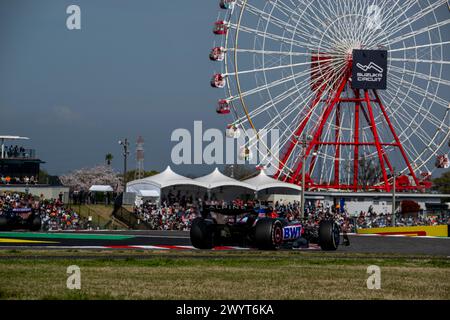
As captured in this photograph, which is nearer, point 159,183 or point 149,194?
point 149,194

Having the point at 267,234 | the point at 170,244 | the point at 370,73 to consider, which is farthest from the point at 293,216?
the point at 267,234

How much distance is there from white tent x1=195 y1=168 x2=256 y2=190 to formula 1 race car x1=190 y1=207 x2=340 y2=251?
3516 centimetres

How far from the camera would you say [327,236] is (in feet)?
96.1

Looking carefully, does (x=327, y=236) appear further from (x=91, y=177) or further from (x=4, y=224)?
(x=91, y=177)

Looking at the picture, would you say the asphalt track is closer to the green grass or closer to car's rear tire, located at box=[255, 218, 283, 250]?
car's rear tire, located at box=[255, 218, 283, 250]

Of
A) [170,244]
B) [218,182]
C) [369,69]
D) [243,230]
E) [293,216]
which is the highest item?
[369,69]

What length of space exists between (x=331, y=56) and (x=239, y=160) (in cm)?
1036

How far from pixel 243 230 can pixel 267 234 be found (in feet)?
3.45

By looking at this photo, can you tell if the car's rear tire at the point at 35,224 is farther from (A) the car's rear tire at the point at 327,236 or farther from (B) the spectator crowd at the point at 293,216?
(A) the car's rear tire at the point at 327,236

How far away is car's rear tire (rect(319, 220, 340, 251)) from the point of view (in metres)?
29.3

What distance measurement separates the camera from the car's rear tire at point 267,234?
26516mm

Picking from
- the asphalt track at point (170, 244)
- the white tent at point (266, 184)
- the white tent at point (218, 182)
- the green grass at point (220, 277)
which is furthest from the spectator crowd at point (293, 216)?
the green grass at point (220, 277)

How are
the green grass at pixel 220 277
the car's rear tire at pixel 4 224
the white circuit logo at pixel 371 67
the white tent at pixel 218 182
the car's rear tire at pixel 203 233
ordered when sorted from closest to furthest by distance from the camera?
1. the green grass at pixel 220 277
2. the car's rear tire at pixel 203 233
3. the car's rear tire at pixel 4 224
4. the white tent at pixel 218 182
5. the white circuit logo at pixel 371 67
